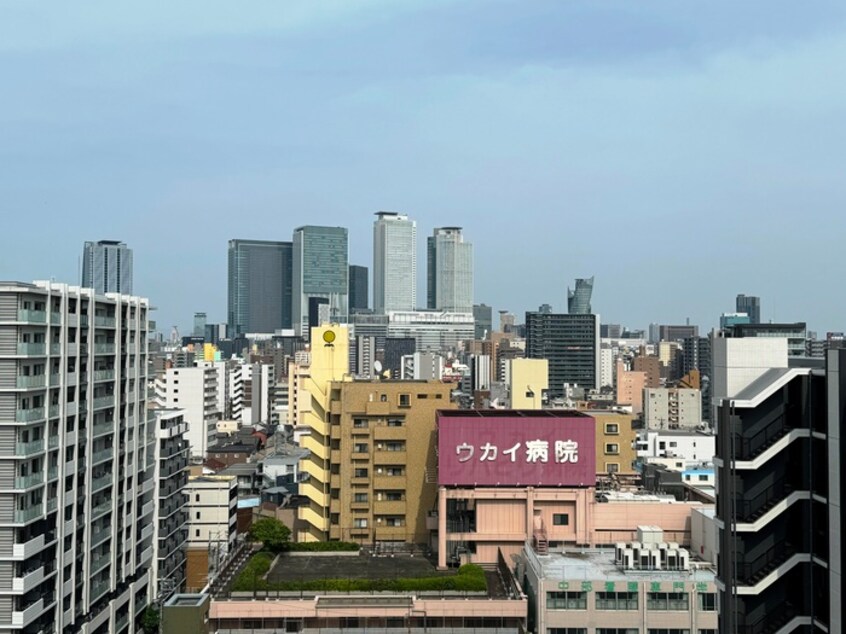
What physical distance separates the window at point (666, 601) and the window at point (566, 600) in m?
2.53

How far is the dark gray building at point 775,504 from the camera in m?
20.8

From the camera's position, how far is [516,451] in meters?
46.0

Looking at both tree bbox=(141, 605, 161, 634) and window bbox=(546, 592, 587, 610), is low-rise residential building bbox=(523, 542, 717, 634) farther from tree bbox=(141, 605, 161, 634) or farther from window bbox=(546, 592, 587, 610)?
tree bbox=(141, 605, 161, 634)

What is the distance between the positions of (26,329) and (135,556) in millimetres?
15980

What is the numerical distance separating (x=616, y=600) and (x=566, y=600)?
1.92 meters

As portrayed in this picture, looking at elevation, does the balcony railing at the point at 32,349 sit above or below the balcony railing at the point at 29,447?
above

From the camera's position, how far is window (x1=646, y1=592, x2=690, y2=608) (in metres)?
36.8

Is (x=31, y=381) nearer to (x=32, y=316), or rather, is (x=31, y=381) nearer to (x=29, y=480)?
(x=32, y=316)

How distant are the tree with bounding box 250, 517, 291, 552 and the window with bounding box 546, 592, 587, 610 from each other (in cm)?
1423

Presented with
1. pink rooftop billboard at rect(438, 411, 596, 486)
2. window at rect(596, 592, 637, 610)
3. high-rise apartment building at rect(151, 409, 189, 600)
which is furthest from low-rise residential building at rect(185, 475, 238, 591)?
window at rect(596, 592, 637, 610)

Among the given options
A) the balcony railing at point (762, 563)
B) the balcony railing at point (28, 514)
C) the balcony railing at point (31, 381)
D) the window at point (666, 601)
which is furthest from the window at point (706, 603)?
the balcony railing at point (31, 381)

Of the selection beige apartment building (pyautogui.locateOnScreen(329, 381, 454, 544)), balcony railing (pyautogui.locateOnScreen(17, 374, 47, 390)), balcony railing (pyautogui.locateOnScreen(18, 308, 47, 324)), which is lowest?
beige apartment building (pyautogui.locateOnScreen(329, 381, 454, 544))

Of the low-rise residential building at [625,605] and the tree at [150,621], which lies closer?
the low-rise residential building at [625,605]

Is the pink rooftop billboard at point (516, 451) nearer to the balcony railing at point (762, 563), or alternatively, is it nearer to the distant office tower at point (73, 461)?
the distant office tower at point (73, 461)
